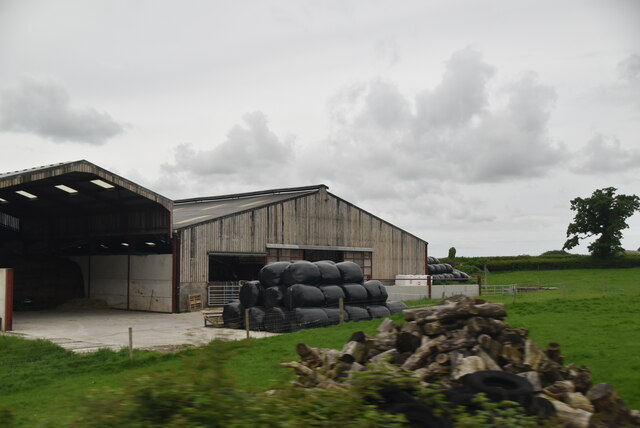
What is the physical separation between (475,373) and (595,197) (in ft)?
184

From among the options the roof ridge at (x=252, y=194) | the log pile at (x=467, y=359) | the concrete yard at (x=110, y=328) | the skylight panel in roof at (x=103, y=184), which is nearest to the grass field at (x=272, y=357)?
the log pile at (x=467, y=359)

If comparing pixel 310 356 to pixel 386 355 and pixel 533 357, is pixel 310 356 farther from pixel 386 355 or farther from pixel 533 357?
pixel 533 357

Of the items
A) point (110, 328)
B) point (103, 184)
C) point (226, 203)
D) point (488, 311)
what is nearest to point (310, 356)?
point (488, 311)

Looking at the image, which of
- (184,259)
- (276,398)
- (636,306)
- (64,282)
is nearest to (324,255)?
(184,259)

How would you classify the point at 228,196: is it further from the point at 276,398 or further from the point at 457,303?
the point at 276,398

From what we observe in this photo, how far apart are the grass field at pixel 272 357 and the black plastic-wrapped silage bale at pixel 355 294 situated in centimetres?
308

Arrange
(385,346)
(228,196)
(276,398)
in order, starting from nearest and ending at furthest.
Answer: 1. (276,398)
2. (385,346)
3. (228,196)

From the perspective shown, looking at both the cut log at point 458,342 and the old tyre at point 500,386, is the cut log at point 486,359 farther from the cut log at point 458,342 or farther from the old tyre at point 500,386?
the old tyre at point 500,386

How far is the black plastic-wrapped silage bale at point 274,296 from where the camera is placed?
20.3m

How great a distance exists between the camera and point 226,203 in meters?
42.1

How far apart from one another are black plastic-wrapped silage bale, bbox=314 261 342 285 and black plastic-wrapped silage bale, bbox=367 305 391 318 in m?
1.45

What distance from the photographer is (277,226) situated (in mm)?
33500

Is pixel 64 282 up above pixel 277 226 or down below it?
below

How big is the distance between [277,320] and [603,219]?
4737 centimetres
